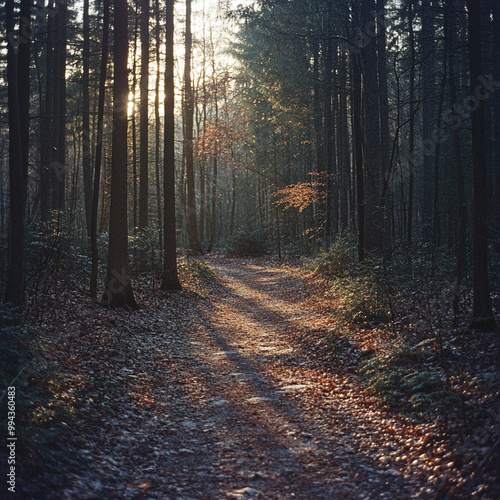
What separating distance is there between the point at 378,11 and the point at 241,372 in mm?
11945

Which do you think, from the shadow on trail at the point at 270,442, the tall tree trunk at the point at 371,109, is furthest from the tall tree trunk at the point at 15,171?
the tall tree trunk at the point at 371,109

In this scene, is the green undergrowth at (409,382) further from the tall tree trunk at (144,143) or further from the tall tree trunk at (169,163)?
the tall tree trunk at (144,143)

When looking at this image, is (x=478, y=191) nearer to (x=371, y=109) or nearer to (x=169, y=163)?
(x=371, y=109)

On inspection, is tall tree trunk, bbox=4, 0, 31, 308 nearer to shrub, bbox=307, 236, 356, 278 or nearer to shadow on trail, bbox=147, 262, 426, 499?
shadow on trail, bbox=147, 262, 426, 499

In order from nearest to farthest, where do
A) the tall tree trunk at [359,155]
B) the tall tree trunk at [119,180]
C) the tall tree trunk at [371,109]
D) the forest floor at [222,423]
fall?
the forest floor at [222,423], the tall tree trunk at [119,180], the tall tree trunk at [371,109], the tall tree trunk at [359,155]

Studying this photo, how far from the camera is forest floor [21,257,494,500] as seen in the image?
164 inches

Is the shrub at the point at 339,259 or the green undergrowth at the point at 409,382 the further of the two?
the shrub at the point at 339,259

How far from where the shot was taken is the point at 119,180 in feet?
36.1

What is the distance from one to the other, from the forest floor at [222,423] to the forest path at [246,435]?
19mm

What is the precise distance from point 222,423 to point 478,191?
5.20 m

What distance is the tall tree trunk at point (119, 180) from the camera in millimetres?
10789

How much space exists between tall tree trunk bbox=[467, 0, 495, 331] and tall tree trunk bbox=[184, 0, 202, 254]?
62.3 ft

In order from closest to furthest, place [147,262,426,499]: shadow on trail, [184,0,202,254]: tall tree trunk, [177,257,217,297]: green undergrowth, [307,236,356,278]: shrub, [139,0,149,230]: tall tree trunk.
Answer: [147,262,426,499]: shadow on trail
[307,236,356,278]: shrub
[177,257,217,297]: green undergrowth
[139,0,149,230]: tall tree trunk
[184,0,202,254]: tall tree trunk

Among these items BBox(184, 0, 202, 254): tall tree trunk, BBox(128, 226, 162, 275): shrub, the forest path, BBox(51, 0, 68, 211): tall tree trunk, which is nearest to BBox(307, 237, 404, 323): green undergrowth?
the forest path
